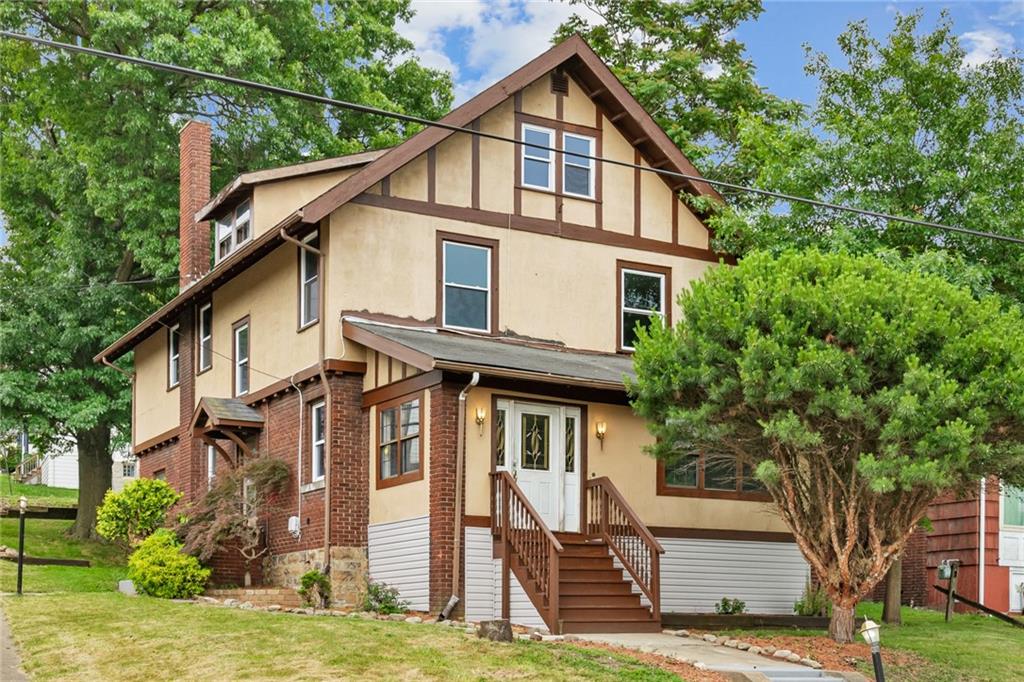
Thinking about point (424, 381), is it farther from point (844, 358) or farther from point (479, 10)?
point (479, 10)

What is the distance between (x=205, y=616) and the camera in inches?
682

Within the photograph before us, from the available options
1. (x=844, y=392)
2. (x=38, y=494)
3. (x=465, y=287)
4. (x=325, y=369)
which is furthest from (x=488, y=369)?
(x=38, y=494)

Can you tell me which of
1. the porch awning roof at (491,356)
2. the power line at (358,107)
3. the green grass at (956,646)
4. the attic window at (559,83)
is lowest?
the green grass at (956,646)

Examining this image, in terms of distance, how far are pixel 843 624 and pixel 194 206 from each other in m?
16.3

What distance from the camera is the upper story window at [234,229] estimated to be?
2552 centimetres

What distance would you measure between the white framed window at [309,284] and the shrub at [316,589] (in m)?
4.10

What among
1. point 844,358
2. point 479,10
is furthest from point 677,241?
point 479,10

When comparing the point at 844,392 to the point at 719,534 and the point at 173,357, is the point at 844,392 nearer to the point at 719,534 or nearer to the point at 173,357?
the point at 719,534

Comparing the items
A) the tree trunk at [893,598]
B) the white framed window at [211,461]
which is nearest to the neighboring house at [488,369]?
the white framed window at [211,461]

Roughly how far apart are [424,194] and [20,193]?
16140 millimetres

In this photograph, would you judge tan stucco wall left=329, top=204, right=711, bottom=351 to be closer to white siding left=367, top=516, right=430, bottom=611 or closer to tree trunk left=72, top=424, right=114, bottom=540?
white siding left=367, top=516, right=430, bottom=611

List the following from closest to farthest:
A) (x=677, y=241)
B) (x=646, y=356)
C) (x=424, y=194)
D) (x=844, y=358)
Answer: (x=844, y=358)
(x=646, y=356)
(x=424, y=194)
(x=677, y=241)

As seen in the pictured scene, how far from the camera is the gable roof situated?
2112 centimetres

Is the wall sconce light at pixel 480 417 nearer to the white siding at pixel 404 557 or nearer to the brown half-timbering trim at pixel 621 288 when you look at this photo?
the white siding at pixel 404 557
